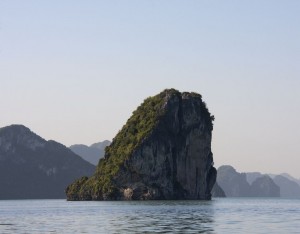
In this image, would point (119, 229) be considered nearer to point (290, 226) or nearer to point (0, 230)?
point (0, 230)

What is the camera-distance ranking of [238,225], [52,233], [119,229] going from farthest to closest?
[238,225] < [119,229] < [52,233]

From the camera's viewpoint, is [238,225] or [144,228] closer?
[144,228]

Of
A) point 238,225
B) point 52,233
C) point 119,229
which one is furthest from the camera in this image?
point 238,225

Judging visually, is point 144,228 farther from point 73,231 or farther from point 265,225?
point 265,225

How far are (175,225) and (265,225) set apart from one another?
994 cm

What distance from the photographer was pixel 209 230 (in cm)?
6775

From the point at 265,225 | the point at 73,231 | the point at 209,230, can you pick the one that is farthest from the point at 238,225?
the point at 73,231

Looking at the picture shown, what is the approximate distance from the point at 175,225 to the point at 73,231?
42.6 ft

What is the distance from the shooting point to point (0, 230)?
7181 centimetres

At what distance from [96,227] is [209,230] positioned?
537 inches

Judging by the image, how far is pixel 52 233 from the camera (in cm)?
6550

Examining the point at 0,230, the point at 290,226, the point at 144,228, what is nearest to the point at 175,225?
the point at 144,228

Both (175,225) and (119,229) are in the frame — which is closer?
(119,229)

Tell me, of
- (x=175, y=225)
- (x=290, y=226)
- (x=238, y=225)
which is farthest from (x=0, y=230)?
(x=290, y=226)
